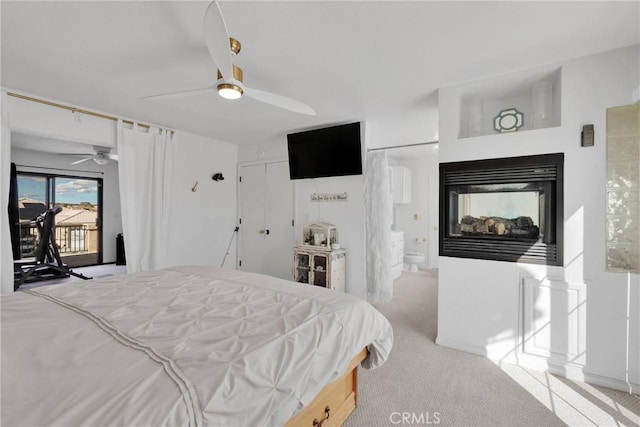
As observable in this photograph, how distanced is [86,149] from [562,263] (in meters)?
7.64

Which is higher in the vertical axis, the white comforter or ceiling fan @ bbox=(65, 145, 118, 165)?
ceiling fan @ bbox=(65, 145, 118, 165)

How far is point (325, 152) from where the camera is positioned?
158 inches

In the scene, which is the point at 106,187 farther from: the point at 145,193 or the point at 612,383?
the point at 612,383

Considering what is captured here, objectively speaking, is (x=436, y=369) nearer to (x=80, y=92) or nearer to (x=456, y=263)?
(x=456, y=263)

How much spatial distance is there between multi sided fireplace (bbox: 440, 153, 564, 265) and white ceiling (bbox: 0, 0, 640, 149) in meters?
0.83

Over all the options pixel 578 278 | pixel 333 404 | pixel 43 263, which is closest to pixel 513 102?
pixel 578 278

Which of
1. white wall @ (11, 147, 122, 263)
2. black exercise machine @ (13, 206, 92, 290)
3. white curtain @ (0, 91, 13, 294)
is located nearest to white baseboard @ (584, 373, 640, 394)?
white curtain @ (0, 91, 13, 294)

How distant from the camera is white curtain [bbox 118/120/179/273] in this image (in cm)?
355

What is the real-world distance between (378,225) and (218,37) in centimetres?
311

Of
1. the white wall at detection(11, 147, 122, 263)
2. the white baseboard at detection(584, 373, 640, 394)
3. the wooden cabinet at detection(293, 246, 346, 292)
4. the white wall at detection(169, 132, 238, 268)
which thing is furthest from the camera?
the white wall at detection(11, 147, 122, 263)

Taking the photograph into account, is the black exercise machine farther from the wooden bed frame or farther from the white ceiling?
the wooden bed frame

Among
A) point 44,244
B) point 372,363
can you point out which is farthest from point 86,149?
point 372,363

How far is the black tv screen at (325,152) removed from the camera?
379 cm

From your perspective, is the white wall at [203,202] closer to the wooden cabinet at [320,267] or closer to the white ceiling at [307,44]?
the white ceiling at [307,44]
